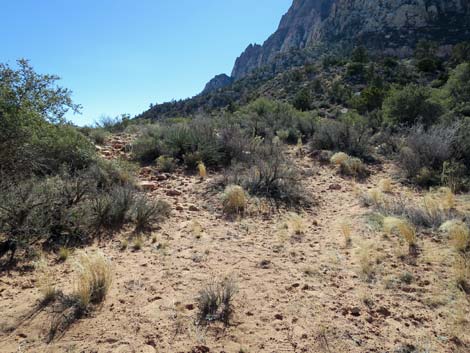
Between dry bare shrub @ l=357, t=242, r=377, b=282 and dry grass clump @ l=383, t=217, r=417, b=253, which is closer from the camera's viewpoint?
dry bare shrub @ l=357, t=242, r=377, b=282

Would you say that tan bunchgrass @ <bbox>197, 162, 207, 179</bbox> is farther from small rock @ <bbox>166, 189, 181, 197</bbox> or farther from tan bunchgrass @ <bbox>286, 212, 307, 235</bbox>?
tan bunchgrass @ <bbox>286, 212, 307, 235</bbox>

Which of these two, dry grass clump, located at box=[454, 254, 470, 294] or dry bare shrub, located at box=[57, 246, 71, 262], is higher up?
dry bare shrub, located at box=[57, 246, 71, 262]

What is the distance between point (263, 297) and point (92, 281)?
1.63 metres

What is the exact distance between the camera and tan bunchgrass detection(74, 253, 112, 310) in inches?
114

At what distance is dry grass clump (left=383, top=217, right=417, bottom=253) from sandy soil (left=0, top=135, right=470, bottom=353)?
0.36 ft

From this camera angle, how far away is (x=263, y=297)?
3090 millimetres

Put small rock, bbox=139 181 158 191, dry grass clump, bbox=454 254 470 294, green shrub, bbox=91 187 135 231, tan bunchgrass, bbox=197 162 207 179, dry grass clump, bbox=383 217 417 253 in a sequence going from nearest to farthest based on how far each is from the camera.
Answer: dry grass clump, bbox=454 254 470 294 < dry grass clump, bbox=383 217 417 253 < green shrub, bbox=91 187 135 231 < small rock, bbox=139 181 158 191 < tan bunchgrass, bbox=197 162 207 179

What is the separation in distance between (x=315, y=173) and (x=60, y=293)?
602 cm

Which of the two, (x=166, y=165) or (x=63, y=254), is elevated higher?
(x=166, y=165)

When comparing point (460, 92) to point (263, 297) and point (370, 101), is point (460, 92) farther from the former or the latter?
point (263, 297)

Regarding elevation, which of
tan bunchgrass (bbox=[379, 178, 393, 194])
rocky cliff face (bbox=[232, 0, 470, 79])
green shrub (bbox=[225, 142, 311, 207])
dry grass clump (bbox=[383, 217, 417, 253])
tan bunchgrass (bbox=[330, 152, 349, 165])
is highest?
rocky cliff face (bbox=[232, 0, 470, 79])

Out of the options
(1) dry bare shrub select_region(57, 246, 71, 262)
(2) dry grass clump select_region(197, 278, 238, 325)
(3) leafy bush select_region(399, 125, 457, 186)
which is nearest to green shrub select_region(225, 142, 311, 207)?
(3) leafy bush select_region(399, 125, 457, 186)

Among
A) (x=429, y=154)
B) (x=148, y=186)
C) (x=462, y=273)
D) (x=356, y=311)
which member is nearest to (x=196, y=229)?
(x=148, y=186)

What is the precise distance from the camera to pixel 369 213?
16.8 ft
